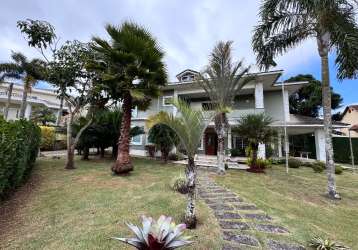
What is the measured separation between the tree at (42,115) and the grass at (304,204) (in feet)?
78.5

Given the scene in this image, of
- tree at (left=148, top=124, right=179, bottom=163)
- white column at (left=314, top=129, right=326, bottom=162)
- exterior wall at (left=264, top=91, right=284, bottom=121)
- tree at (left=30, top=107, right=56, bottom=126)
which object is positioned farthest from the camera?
tree at (left=30, top=107, right=56, bottom=126)

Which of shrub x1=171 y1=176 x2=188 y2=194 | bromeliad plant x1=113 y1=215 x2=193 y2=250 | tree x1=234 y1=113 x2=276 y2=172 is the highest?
tree x1=234 y1=113 x2=276 y2=172

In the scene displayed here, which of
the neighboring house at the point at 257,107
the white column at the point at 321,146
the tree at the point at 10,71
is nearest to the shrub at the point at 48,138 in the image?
the tree at the point at 10,71

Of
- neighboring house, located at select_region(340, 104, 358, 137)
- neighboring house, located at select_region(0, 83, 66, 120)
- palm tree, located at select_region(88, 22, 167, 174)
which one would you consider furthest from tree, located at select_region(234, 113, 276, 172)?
neighboring house, located at select_region(340, 104, 358, 137)

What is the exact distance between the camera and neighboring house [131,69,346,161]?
54.5ft

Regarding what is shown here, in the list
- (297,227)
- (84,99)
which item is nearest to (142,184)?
(297,227)

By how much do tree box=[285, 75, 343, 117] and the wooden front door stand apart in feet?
62.4

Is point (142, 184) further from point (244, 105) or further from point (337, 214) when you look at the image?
point (244, 105)

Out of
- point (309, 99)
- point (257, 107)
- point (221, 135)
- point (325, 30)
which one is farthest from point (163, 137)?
point (309, 99)

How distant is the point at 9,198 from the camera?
6.58m

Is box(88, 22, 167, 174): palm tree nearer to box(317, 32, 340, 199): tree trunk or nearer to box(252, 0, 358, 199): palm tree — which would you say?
box(252, 0, 358, 199): palm tree

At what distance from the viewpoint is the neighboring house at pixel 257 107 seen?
16625mm

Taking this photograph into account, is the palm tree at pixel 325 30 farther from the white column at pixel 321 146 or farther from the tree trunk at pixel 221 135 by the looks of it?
the white column at pixel 321 146

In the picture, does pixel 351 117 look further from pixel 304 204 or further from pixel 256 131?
pixel 304 204
